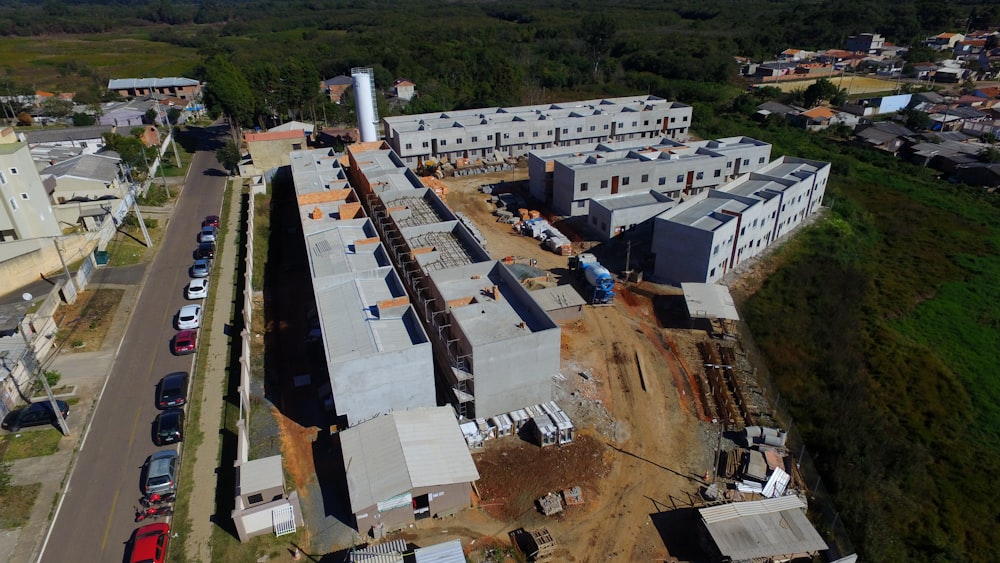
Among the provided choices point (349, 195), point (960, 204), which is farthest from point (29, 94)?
point (960, 204)

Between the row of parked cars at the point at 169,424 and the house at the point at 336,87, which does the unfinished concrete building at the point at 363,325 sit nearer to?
the row of parked cars at the point at 169,424

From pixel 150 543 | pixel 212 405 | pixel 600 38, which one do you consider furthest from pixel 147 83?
pixel 150 543

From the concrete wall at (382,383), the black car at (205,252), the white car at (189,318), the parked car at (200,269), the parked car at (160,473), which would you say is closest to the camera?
the parked car at (160,473)

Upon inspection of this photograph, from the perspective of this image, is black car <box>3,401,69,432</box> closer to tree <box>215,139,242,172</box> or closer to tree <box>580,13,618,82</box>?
tree <box>215,139,242,172</box>

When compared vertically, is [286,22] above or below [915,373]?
above

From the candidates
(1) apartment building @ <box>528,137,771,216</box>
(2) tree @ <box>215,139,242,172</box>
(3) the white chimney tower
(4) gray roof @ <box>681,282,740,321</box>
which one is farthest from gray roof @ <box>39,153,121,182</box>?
(4) gray roof @ <box>681,282,740,321</box>

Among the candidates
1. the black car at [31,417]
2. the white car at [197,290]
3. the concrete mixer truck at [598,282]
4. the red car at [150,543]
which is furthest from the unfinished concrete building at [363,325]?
the concrete mixer truck at [598,282]

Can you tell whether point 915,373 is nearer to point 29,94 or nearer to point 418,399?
point 418,399
